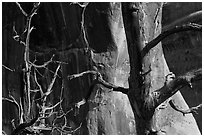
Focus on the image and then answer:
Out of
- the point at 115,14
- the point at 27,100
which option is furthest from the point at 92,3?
the point at 27,100

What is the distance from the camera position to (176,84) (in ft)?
9.83

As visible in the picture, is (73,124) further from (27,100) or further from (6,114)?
(27,100)

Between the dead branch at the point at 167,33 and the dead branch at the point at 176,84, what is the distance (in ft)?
0.86

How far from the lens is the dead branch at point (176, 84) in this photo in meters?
A: 2.89

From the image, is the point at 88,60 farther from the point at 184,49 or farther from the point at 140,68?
the point at 184,49

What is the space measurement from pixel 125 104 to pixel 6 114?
214 centimetres

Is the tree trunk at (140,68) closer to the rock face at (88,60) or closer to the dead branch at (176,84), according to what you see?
the dead branch at (176,84)

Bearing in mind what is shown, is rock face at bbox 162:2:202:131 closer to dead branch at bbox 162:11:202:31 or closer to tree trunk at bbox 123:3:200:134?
dead branch at bbox 162:11:202:31

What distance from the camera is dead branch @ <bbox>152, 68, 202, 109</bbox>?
2.89 meters

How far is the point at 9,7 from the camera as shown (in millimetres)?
6582

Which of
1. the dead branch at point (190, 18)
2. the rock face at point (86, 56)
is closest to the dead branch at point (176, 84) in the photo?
the rock face at point (86, 56)

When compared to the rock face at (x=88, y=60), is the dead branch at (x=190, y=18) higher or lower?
higher

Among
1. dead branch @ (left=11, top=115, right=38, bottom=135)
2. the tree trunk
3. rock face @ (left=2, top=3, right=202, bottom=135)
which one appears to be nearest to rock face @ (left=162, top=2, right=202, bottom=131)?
rock face @ (left=2, top=3, right=202, bottom=135)

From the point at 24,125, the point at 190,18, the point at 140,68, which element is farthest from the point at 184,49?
the point at 24,125
